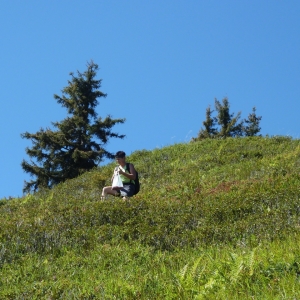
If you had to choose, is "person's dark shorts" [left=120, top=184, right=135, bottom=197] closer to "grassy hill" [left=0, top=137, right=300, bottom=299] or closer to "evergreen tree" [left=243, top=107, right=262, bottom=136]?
"grassy hill" [left=0, top=137, right=300, bottom=299]

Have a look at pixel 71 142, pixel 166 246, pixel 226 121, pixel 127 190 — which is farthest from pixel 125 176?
pixel 226 121

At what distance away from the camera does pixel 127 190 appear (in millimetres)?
16359

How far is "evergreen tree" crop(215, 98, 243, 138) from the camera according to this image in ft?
167

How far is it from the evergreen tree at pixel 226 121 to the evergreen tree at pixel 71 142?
15148mm

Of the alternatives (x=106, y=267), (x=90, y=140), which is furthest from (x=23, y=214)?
(x=90, y=140)

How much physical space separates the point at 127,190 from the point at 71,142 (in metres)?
20.2

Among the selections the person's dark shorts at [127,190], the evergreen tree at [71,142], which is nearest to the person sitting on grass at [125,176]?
the person's dark shorts at [127,190]

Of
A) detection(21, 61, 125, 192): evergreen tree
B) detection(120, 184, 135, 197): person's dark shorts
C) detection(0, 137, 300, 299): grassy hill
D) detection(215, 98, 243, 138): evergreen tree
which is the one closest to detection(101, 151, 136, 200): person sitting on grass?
detection(120, 184, 135, 197): person's dark shorts

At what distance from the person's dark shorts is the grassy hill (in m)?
0.51

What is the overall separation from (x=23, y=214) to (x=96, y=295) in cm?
696

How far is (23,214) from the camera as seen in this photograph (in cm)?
1391

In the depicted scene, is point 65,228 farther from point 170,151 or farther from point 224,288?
point 170,151

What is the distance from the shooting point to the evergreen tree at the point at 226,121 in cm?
5087

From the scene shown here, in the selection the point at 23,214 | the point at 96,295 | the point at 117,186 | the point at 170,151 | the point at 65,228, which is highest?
the point at 170,151
